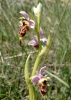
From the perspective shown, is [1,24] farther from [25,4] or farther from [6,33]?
[25,4]

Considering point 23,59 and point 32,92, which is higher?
point 23,59

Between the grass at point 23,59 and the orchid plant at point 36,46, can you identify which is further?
the grass at point 23,59

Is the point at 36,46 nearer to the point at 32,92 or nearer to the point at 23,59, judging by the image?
the point at 32,92

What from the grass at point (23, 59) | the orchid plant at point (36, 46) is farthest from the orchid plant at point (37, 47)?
the grass at point (23, 59)

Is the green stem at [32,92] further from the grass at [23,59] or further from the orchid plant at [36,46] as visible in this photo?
the grass at [23,59]

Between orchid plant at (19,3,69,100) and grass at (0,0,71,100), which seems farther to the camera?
grass at (0,0,71,100)

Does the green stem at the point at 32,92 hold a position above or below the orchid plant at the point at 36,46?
below

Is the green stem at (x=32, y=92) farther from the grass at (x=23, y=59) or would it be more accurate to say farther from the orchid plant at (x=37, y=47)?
the grass at (x=23, y=59)

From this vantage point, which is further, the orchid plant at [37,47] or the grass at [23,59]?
the grass at [23,59]

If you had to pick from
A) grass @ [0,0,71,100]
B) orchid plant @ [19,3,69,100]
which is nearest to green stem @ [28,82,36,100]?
orchid plant @ [19,3,69,100]

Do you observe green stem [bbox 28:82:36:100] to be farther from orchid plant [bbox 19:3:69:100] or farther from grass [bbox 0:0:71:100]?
grass [bbox 0:0:71:100]

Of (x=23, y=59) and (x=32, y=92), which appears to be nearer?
(x=32, y=92)

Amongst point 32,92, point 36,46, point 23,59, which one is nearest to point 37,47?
point 36,46
